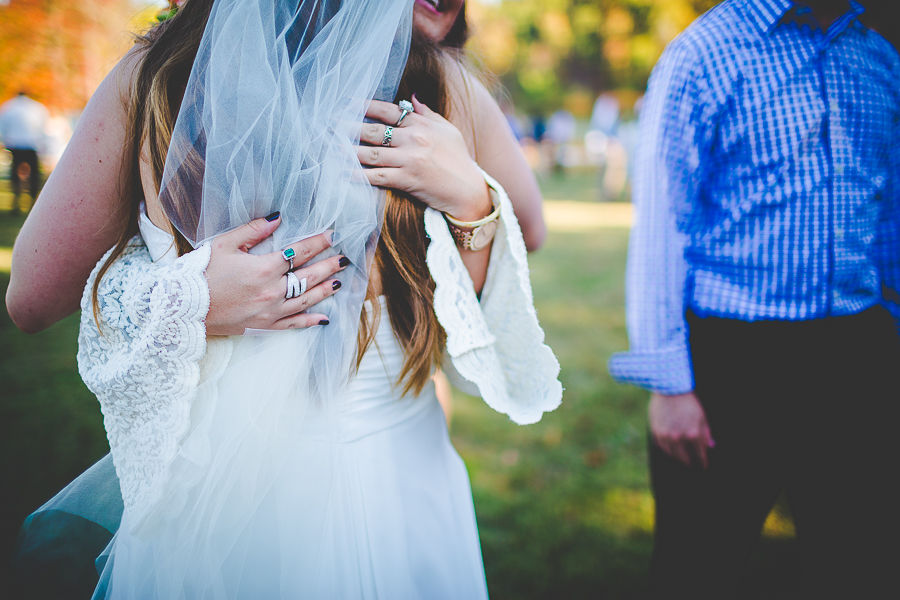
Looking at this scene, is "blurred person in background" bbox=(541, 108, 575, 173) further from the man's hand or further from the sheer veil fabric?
the sheer veil fabric

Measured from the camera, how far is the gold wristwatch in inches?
47.2

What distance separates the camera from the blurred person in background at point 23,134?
8.59m

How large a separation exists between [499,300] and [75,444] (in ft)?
10.5

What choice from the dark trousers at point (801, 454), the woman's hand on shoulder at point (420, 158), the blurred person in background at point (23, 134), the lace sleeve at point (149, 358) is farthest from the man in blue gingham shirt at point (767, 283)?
the blurred person in background at point (23, 134)

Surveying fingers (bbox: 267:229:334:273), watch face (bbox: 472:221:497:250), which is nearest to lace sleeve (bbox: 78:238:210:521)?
fingers (bbox: 267:229:334:273)

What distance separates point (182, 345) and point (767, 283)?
164 cm

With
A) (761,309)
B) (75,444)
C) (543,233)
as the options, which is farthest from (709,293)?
(75,444)

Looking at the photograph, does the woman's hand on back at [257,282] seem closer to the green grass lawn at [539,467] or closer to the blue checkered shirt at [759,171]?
the green grass lawn at [539,467]

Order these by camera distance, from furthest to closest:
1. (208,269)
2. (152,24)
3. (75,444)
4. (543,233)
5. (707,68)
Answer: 1. (75,444)
2. (543,233)
3. (707,68)
4. (152,24)
5. (208,269)

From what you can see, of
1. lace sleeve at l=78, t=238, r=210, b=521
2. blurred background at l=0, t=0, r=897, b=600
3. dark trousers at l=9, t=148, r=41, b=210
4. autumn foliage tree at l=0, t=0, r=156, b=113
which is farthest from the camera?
dark trousers at l=9, t=148, r=41, b=210

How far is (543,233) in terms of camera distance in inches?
64.9

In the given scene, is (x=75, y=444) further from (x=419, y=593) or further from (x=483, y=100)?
(x=483, y=100)

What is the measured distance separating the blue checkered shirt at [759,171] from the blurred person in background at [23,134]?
11079 mm

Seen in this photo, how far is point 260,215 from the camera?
1.09 meters
